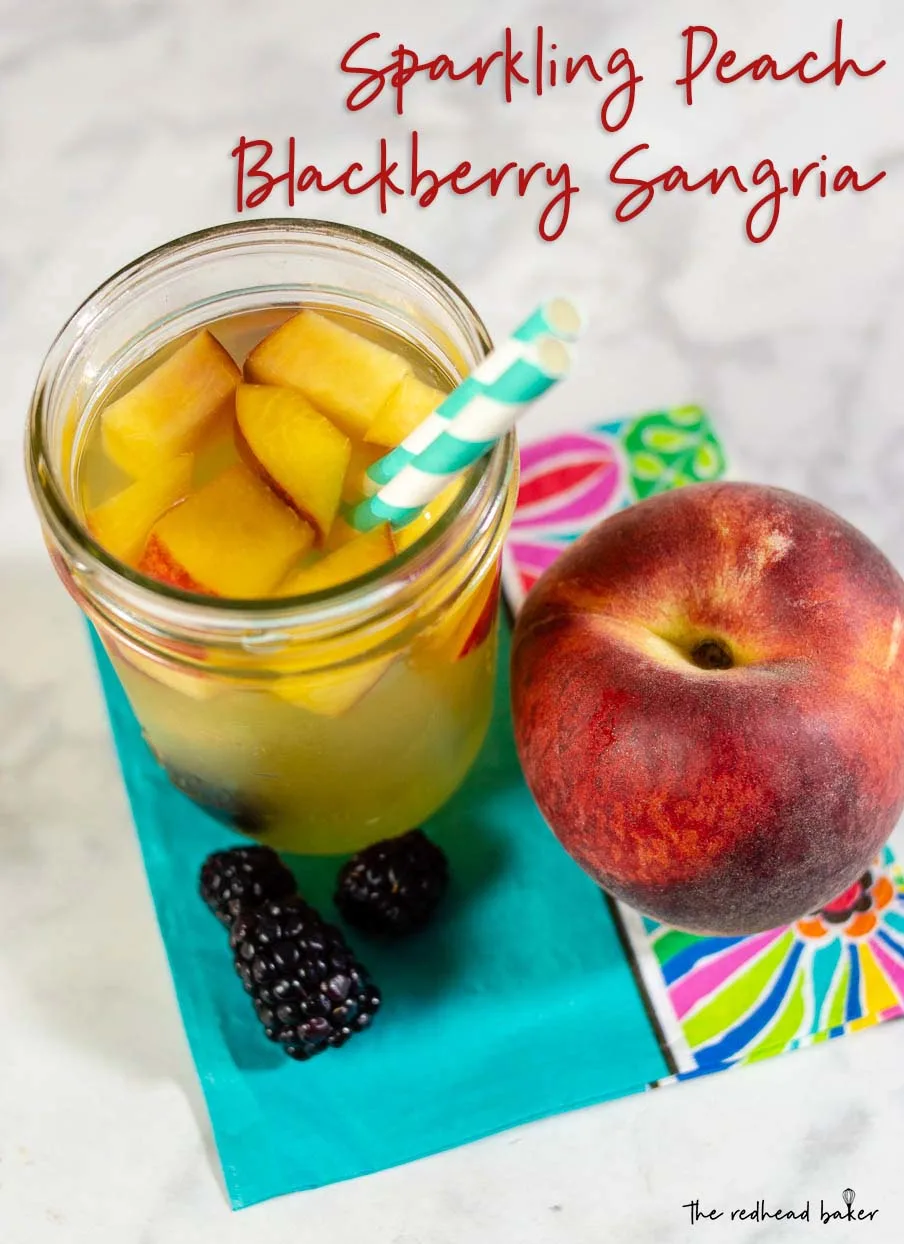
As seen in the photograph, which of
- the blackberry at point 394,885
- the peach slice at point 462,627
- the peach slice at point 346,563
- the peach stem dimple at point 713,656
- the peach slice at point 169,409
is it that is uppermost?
the peach slice at point 169,409

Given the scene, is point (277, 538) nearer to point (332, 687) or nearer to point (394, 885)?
Result: point (332, 687)

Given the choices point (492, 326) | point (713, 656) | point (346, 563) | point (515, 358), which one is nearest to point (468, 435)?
point (515, 358)

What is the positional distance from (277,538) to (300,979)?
0.29m

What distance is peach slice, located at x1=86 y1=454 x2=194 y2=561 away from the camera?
0.81 meters

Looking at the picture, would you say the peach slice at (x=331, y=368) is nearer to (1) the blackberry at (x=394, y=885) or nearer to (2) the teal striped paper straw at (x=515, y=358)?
(2) the teal striped paper straw at (x=515, y=358)

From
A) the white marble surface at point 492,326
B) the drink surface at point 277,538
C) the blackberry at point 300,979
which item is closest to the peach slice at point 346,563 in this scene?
the drink surface at point 277,538

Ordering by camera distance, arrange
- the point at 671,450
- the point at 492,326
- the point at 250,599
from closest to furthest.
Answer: the point at 250,599, the point at 671,450, the point at 492,326

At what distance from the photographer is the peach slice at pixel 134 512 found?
0.81 metres

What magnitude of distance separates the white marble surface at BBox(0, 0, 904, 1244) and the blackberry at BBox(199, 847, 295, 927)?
99 millimetres

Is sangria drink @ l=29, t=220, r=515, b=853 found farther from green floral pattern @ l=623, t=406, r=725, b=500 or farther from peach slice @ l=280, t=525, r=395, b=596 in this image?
green floral pattern @ l=623, t=406, r=725, b=500

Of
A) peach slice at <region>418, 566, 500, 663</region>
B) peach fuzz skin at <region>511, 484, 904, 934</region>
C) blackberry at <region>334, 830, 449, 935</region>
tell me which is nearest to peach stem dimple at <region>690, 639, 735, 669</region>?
peach fuzz skin at <region>511, 484, 904, 934</region>

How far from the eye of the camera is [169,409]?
2.74 feet

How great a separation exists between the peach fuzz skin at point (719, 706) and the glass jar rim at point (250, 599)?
0.12 metres

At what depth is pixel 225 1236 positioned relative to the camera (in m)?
0.92
